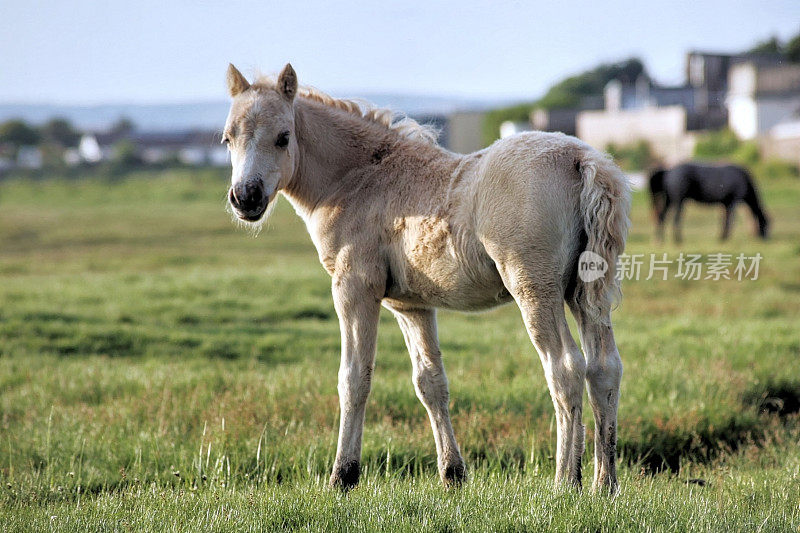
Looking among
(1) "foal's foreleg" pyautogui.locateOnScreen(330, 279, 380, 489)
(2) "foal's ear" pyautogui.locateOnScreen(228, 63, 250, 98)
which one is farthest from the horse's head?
(1) "foal's foreleg" pyautogui.locateOnScreen(330, 279, 380, 489)

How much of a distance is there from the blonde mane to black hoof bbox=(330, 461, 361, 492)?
2045 millimetres

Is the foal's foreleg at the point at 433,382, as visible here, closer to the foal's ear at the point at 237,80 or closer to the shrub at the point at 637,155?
the foal's ear at the point at 237,80

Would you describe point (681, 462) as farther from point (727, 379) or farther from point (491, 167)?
point (491, 167)

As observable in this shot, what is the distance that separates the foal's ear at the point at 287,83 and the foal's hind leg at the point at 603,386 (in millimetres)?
2058

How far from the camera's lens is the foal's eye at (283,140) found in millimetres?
4676

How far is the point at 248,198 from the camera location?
444 centimetres

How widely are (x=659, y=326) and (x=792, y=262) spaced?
775 centimetres

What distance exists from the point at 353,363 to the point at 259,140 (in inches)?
54.6

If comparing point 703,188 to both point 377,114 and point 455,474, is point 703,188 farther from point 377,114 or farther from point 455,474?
point 455,474

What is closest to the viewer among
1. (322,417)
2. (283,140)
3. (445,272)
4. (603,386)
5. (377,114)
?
(603,386)

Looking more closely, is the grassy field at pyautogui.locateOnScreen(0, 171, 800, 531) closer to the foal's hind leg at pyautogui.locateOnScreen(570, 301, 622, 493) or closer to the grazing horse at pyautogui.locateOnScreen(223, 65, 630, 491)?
the foal's hind leg at pyautogui.locateOnScreen(570, 301, 622, 493)

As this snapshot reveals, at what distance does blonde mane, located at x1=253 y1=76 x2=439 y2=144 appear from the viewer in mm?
5148

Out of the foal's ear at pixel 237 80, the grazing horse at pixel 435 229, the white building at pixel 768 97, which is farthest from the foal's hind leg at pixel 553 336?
the white building at pixel 768 97

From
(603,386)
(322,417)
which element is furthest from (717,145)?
(603,386)
